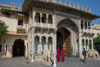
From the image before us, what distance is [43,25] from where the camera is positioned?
44.7 ft

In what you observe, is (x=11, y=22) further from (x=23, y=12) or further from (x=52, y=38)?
(x=52, y=38)

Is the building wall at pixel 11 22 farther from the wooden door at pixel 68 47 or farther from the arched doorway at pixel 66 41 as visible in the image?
the wooden door at pixel 68 47

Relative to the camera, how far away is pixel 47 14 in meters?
14.2

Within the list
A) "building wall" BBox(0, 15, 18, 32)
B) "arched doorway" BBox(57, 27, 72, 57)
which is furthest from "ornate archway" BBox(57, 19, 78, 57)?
"building wall" BBox(0, 15, 18, 32)

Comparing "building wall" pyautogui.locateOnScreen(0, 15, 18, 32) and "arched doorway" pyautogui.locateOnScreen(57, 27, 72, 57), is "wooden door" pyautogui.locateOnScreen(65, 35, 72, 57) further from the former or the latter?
"building wall" pyautogui.locateOnScreen(0, 15, 18, 32)

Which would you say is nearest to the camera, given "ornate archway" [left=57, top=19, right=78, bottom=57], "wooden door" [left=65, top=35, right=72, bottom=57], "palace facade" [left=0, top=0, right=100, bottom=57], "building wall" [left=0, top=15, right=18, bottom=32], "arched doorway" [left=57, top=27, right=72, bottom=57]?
"palace facade" [left=0, top=0, right=100, bottom=57]

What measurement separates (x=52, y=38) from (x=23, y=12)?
682cm

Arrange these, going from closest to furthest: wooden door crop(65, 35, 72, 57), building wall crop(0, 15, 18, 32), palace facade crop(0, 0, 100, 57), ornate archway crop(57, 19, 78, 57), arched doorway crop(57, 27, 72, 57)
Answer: palace facade crop(0, 0, 100, 57)
building wall crop(0, 15, 18, 32)
ornate archway crop(57, 19, 78, 57)
wooden door crop(65, 35, 72, 57)
arched doorway crop(57, 27, 72, 57)

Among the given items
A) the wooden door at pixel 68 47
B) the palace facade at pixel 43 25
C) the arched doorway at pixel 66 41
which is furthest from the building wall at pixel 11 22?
the wooden door at pixel 68 47

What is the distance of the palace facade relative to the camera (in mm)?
13611

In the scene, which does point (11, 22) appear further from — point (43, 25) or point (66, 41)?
point (66, 41)

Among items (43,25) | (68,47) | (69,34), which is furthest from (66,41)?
(43,25)

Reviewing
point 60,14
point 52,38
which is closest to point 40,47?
point 52,38

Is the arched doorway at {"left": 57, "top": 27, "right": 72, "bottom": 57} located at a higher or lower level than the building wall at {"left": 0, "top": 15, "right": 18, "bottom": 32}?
lower
